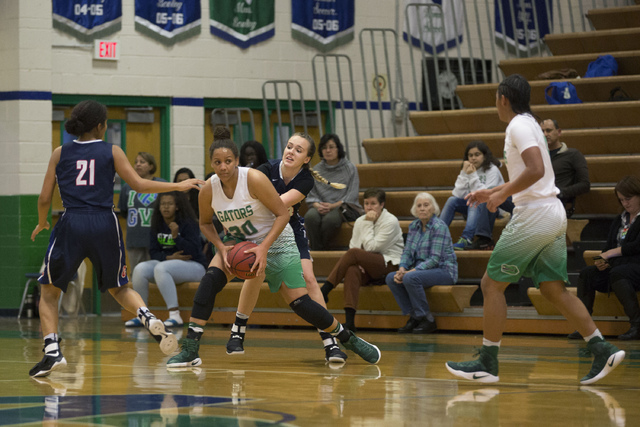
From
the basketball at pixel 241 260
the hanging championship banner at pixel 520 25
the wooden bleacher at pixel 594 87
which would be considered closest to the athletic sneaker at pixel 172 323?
the basketball at pixel 241 260

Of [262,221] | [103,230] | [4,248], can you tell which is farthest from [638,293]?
[4,248]

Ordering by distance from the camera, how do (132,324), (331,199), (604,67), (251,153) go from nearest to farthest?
(251,153)
(132,324)
(331,199)
(604,67)

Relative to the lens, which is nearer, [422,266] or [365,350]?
[365,350]

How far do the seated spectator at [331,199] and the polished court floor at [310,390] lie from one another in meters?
2.63

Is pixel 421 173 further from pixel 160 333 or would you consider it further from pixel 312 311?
pixel 160 333

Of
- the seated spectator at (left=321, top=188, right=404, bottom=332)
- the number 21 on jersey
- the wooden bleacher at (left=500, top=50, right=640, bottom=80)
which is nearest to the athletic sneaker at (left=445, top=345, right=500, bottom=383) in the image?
the number 21 on jersey

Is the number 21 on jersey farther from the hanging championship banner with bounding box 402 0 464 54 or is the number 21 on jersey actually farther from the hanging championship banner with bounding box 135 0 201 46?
the hanging championship banner with bounding box 402 0 464 54

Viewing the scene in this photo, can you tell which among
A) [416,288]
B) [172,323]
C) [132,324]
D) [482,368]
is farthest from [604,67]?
[482,368]

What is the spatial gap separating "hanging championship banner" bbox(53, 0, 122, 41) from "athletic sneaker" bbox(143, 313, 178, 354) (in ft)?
22.8

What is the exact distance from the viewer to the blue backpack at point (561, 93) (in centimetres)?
1083

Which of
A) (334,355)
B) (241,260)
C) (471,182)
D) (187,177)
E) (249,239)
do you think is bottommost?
(334,355)

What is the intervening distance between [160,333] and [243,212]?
824mm

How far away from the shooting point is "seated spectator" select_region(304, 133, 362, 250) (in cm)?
973

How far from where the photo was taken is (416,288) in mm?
8422
